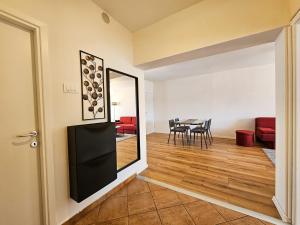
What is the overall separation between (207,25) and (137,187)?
2435 mm

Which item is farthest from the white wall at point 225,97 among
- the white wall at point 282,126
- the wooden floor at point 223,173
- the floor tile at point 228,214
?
the floor tile at point 228,214

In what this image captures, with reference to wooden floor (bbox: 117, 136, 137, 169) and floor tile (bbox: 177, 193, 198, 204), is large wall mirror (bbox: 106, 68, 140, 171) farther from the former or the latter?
floor tile (bbox: 177, 193, 198, 204)

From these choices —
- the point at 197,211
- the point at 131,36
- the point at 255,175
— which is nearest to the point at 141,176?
the point at 197,211

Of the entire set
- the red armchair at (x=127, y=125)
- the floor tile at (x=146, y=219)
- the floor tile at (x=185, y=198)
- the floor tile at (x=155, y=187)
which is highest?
the red armchair at (x=127, y=125)

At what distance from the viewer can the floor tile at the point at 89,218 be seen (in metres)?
1.51

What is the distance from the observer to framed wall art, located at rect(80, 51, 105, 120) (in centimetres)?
164

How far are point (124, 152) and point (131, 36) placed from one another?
201 centimetres

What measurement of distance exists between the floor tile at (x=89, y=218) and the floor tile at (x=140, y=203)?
386 millimetres

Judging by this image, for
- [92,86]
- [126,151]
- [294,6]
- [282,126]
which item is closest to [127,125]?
[126,151]

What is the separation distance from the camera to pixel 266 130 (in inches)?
155

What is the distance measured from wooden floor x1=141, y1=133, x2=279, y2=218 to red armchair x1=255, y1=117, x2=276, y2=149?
1.21 ft

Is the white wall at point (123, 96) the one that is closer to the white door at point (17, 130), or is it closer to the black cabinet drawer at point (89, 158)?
the black cabinet drawer at point (89, 158)

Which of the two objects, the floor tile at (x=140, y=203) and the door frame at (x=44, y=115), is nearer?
the door frame at (x=44, y=115)

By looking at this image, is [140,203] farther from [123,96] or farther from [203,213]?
[123,96]
